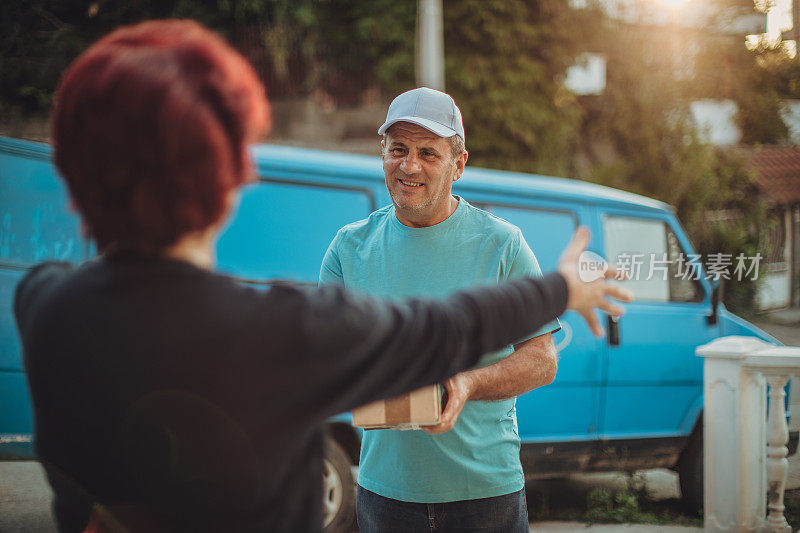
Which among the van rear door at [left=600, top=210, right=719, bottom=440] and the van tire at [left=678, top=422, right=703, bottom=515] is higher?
the van rear door at [left=600, top=210, right=719, bottom=440]

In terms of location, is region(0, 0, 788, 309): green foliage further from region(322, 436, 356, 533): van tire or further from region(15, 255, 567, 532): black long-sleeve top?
region(15, 255, 567, 532): black long-sleeve top

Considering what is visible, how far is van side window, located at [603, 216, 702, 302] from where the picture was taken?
197 inches

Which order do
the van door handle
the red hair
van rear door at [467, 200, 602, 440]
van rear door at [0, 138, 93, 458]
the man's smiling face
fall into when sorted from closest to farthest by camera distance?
the red hair
the man's smiling face
van rear door at [0, 138, 93, 458]
van rear door at [467, 200, 602, 440]
the van door handle

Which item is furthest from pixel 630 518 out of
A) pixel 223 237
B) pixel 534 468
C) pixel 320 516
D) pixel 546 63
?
pixel 546 63

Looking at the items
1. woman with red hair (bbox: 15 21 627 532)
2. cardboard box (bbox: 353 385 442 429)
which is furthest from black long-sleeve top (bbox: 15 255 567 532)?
cardboard box (bbox: 353 385 442 429)

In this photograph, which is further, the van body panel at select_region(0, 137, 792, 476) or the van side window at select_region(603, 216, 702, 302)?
the van side window at select_region(603, 216, 702, 302)

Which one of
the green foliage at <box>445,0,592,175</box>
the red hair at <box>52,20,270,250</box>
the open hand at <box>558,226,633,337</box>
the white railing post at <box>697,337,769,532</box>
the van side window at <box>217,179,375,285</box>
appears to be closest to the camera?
the red hair at <box>52,20,270,250</box>

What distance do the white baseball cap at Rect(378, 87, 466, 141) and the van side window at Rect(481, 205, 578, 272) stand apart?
234 cm

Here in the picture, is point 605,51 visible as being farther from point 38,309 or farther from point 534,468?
point 38,309

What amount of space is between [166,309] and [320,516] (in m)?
0.41

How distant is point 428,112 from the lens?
2223 mm

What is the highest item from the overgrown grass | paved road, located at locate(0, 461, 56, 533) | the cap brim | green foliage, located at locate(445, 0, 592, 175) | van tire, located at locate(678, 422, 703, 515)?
green foliage, located at locate(445, 0, 592, 175)

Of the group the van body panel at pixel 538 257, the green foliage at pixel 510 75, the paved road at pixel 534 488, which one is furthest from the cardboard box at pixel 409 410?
the green foliage at pixel 510 75

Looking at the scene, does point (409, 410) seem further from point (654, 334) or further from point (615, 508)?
point (615, 508)
